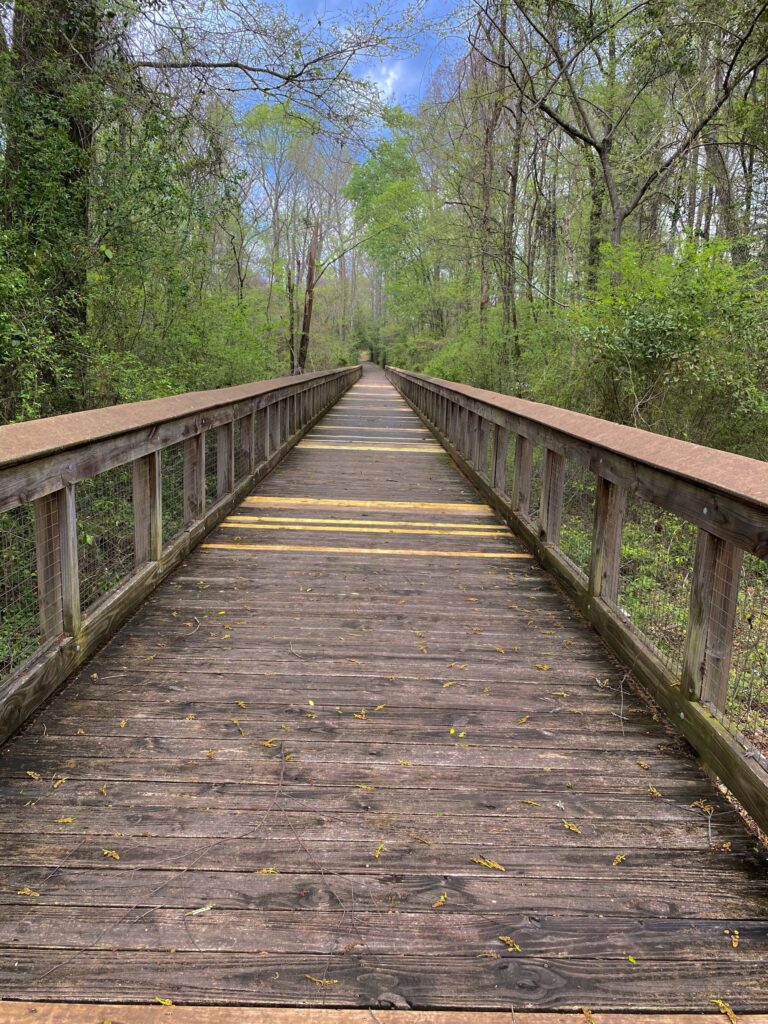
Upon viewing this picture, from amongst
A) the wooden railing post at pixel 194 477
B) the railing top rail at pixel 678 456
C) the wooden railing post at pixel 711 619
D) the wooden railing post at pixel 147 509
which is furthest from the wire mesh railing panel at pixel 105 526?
the wooden railing post at pixel 711 619

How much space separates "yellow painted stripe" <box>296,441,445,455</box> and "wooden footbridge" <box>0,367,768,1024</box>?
20.8 ft

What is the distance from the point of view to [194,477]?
5.01 m

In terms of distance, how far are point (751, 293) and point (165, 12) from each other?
7.23 m

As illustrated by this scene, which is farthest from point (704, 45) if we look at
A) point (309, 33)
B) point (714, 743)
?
point (714, 743)

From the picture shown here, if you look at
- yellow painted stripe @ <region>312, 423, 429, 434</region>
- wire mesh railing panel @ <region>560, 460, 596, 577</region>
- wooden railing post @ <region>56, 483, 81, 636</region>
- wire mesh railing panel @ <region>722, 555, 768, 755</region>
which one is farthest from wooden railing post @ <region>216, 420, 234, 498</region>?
yellow painted stripe @ <region>312, 423, 429, 434</region>

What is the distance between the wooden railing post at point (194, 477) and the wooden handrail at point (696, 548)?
2292 millimetres

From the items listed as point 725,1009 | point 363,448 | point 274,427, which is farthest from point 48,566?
point 363,448

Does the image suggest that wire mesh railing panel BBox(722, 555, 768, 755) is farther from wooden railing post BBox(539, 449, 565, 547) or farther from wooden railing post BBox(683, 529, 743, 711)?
wooden railing post BBox(539, 449, 565, 547)

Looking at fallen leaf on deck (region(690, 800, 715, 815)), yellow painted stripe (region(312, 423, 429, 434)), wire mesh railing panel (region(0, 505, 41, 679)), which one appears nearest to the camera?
fallen leaf on deck (region(690, 800, 715, 815))

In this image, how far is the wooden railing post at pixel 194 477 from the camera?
4891 millimetres

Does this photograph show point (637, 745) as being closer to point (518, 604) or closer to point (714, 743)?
point (714, 743)

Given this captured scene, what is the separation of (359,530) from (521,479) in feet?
4.46

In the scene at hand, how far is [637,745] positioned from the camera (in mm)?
2559

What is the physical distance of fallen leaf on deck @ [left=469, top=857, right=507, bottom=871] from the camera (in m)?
1.90
